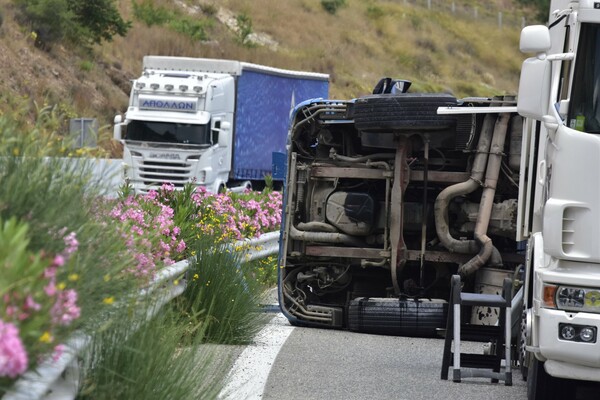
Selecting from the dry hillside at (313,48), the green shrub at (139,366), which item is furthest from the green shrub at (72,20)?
the green shrub at (139,366)

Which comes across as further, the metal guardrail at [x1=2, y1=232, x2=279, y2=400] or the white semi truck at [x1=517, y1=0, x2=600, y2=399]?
the white semi truck at [x1=517, y1=0, x2=600, y2=399]

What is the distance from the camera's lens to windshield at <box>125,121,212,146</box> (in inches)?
1281

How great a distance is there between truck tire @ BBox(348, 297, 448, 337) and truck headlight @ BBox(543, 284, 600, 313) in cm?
485

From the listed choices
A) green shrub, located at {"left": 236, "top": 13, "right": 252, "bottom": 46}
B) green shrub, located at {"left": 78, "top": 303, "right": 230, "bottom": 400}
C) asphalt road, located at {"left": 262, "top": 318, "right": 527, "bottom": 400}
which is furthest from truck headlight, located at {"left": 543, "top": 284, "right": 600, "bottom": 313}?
green shrub, located at {"left": 236, "top": 13, "right": 252, "bottom": 46}

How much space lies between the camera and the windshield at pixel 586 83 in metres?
8.42

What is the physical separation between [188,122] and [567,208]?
24539mm

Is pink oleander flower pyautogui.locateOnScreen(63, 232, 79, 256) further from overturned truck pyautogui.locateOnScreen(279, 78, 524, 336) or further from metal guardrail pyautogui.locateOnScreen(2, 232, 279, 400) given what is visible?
overturned truck pyautogui.locateOnScreen(279, 78, 524, 336)

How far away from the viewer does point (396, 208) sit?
13.1m

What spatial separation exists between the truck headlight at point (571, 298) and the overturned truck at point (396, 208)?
4286mm

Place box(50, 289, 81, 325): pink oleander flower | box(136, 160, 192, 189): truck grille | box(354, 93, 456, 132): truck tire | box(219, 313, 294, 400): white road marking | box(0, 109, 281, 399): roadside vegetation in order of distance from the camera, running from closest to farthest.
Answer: box(0, 109, 281, 399): roadside vegetation → box(50, 289, 81, 325): pink oleander flower → box(219, 313, 294, 400): white road marking → box(354, 93, 456, 132): truck tire → box(136, 160, 192, 189): truck grille

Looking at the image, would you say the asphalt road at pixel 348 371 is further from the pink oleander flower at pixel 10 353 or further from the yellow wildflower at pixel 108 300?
the pink oleander flower at pixel 10 353

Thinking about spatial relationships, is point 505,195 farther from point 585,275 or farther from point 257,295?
point 585,275

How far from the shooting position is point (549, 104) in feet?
28.8

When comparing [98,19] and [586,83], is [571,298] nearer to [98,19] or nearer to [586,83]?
[586,83]
